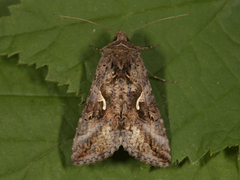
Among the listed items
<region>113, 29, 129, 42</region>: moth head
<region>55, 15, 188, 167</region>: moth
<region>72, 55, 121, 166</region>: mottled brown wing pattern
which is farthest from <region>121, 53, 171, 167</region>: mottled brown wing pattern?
<region>113, 29, 129, 42</region>: moth head

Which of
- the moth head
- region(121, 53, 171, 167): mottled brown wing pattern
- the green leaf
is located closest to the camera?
region(121, 53, 171, 167): mottled brown wing pattern

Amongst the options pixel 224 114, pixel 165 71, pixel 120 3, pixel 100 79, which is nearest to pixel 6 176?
pixel 100 79

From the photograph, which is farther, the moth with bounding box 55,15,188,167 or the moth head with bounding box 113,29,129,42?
the moth head with bounding box 113,29,129,42

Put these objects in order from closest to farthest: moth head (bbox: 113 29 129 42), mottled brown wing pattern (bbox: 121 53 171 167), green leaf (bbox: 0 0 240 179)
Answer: mottled brown wing pattern (bbox: 121 53 171 167), green leaf (bbox: 0 0 240 179), moth head (bbox: 113 29 129 42)

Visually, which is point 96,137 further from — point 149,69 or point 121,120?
point 149,69

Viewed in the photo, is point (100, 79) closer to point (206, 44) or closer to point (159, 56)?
point (159, 56)

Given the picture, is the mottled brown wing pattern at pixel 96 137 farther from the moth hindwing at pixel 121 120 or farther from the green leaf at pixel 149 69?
the green leaf at pixel 149 69

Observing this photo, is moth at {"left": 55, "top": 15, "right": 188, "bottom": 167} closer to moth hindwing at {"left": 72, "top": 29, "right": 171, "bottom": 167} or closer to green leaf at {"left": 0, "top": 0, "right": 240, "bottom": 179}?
moth hindwing at {"left": 72, "top": 29, "right": 171, "bottom": 167}

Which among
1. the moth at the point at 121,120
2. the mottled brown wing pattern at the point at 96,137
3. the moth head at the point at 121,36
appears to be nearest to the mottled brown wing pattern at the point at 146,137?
the moth at the point at 121,120
